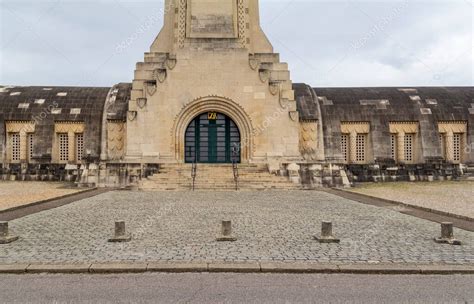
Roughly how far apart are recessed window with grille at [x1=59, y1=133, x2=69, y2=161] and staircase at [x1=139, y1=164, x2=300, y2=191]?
1243 cm

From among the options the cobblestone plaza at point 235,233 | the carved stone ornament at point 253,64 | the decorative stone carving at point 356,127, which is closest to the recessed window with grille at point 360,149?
the decorative stone carving at point 356,127

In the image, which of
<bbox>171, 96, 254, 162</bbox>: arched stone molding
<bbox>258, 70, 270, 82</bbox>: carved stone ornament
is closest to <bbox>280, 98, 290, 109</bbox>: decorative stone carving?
<bbox>258, 70, 270, 82</bbox>: carved stone ornament

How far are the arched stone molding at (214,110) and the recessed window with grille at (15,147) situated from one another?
44.2ft

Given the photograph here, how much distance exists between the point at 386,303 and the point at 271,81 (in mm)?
23239

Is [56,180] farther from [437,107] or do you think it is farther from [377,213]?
[437,107]

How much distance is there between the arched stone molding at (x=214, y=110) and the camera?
2661cm

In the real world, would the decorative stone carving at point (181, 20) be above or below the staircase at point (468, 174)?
above

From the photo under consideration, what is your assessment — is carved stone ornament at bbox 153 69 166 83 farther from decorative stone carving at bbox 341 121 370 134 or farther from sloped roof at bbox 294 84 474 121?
decorative stone carving at bbox 341 121 370 134

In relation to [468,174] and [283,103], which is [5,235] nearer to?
[283,103]

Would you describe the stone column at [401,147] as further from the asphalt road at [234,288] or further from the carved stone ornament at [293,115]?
the asphalt road at [234,288]

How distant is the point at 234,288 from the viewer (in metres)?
5.68

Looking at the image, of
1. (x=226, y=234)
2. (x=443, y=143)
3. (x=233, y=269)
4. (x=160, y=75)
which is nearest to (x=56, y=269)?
(x=233, y=269)

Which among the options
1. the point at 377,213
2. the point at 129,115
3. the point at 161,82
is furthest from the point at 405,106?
the point at 377,213

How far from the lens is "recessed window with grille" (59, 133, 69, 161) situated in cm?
3189
